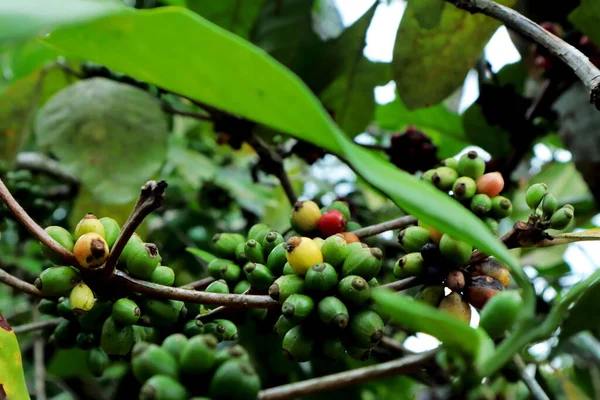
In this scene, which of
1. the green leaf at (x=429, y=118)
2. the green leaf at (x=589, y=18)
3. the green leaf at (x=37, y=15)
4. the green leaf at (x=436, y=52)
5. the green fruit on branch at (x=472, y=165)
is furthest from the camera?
the green leaf at (x=429, y=118)

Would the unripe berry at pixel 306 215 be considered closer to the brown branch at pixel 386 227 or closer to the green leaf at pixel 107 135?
the brown branch at pixel 386 227

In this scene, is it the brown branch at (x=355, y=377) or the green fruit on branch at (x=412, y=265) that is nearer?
the brown branch at (x=355, y=377)

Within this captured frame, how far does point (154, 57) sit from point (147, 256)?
24 centimetres

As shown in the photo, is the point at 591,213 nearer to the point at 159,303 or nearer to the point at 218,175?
the point at 218,175

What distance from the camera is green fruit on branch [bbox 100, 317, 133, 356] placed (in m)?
0.70

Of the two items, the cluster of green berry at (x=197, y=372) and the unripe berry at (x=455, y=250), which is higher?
the unripe berry at (x=455, y=250)

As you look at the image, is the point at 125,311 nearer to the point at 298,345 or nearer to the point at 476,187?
the point at 298,345

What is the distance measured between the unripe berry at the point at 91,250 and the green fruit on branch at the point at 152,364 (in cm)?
20

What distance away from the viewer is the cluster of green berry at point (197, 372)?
48cm

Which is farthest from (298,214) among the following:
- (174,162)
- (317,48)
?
(174,162)

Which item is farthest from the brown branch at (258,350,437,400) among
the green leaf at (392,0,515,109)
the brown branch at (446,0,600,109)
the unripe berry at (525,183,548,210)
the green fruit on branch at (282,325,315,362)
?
the green leaf at (392,0,515,109)

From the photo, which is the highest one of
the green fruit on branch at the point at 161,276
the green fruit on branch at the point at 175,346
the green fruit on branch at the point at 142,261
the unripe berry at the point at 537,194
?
the unripe berry at the point at 537,194

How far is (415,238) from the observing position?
0.75 metres

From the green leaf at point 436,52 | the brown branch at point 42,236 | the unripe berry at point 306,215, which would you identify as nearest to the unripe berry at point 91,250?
the brown branch at point 42,236
